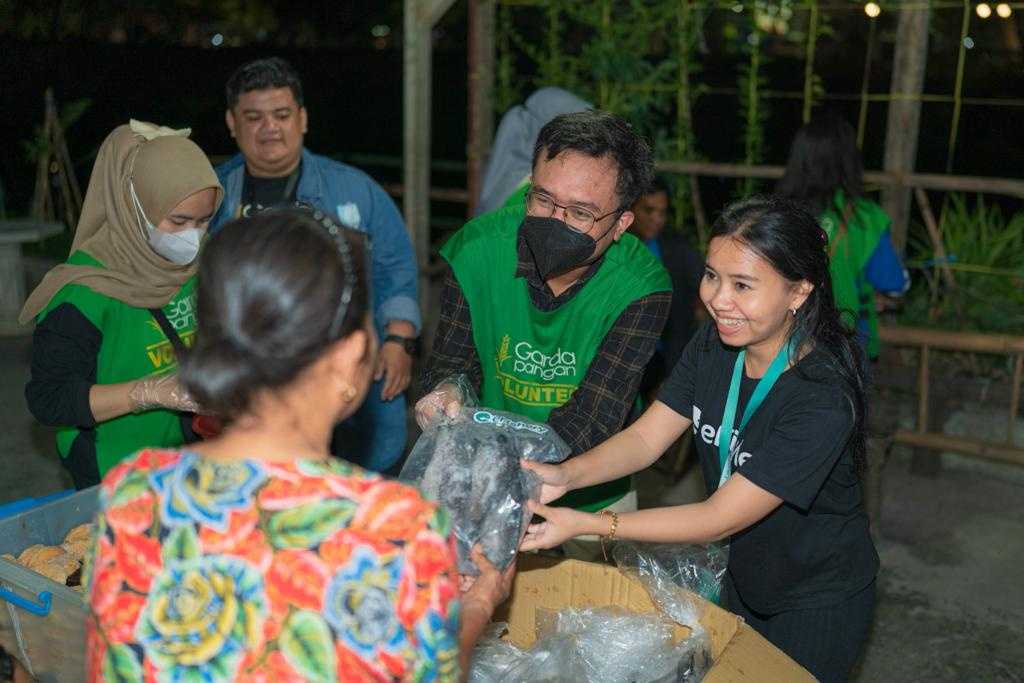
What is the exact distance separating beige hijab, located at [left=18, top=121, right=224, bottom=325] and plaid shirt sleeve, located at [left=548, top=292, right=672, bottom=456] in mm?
1000

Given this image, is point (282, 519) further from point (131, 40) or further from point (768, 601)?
point (131, 40)

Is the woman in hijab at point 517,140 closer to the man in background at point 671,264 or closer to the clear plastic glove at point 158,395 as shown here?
the man in background at point 671,264

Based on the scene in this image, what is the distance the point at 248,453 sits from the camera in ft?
4.18

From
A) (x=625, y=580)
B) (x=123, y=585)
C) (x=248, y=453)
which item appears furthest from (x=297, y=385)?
(x=625, y=580)

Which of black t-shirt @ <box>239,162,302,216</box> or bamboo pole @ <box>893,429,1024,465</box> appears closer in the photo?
black t-shirt @ <box>239,162,302,216</box>

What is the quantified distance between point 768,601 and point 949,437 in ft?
10.2

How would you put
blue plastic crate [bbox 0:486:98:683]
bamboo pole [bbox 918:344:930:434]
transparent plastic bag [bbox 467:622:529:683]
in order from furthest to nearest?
bamboo pole [bbox 918:344:930:434], transparent plastic bag [bbox 467:622:529:683], blue plastic crate [bbox 0:486:98:683]

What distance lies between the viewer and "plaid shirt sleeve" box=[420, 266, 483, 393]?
2.51 m

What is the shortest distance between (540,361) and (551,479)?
0.43 m

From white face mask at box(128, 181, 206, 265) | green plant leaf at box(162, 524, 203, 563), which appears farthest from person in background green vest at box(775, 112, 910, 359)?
green plant leaf at box(162, 524, 203, 563)

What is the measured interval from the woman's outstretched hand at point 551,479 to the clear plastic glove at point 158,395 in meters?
0.78

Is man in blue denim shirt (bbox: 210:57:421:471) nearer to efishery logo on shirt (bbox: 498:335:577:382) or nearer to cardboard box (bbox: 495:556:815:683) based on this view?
efishery logo on shirt (bbox: 498:335:577:382)

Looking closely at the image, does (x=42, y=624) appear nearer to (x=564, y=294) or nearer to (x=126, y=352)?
(x=126, y=352)

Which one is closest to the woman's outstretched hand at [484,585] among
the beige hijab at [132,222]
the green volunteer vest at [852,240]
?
the beige hijab at [132,222]
